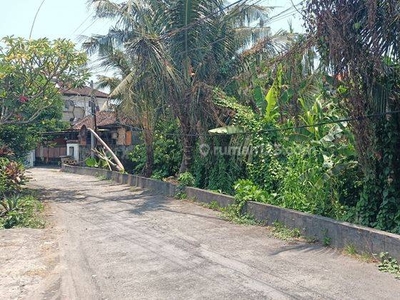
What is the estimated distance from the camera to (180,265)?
6.44 m

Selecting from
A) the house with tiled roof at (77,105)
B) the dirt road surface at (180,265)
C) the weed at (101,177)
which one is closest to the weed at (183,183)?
the dirt road surface at (180,265)

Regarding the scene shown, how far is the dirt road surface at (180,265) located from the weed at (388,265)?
0.50 ft

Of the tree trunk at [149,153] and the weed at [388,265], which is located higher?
the tree trunk at [149,153]

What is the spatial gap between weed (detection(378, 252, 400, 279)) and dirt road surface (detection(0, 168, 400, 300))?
0.50 ft

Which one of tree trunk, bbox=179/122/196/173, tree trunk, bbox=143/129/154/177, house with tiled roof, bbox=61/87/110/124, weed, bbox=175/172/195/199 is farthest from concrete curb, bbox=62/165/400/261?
house with tiled roof, bbox=61/87/110/124

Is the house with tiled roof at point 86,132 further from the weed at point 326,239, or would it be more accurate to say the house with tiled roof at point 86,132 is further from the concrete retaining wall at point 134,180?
the weed at point 326,239

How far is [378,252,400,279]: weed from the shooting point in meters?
5.82

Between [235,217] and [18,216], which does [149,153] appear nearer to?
[18,216]

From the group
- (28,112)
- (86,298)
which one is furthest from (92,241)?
(28,112)

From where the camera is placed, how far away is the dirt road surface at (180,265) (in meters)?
5.27

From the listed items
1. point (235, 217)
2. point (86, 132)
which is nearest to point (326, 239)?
point (235, 217)

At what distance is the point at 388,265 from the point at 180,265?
A: 314 centimetres

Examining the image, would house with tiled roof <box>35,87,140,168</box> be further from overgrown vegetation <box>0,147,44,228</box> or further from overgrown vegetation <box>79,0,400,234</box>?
overgrown vegetation <box>0,147,44,228</box>

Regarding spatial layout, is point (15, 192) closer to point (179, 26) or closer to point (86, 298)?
point (179, 26)
